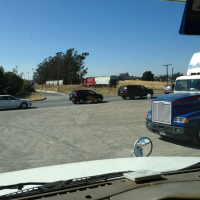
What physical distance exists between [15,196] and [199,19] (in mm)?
2811

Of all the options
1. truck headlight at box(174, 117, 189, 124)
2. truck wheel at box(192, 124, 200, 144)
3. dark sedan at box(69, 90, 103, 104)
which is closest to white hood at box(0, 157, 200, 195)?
truck headlight at box(174, 117, 189, 124)

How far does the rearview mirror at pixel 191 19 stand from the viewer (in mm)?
3129

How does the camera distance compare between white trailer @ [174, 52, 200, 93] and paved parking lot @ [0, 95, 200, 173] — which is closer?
paved parking lot @ [0, 95, 200, 173]

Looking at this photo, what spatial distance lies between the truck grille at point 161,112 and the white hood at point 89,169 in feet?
18.1

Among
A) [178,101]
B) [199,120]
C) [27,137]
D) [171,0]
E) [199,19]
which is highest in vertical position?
[171,0]

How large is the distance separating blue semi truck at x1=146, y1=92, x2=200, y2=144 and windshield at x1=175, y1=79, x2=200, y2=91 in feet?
4.07

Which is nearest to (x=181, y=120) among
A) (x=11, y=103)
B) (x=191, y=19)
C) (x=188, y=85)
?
(x=188, y=85)

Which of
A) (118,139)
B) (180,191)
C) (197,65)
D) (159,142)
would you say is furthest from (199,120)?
(180,191)

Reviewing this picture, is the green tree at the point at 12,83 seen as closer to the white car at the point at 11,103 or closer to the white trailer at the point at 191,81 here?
the white car at the point at 11,103

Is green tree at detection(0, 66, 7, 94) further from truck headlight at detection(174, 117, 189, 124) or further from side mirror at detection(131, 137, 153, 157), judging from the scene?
side mirror at detection(131, 137, 153, 157)

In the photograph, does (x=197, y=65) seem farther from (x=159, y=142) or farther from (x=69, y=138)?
(x=69, y=138)

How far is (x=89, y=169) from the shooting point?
289 cm

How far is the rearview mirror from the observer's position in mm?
3129

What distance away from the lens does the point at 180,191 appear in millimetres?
1818
